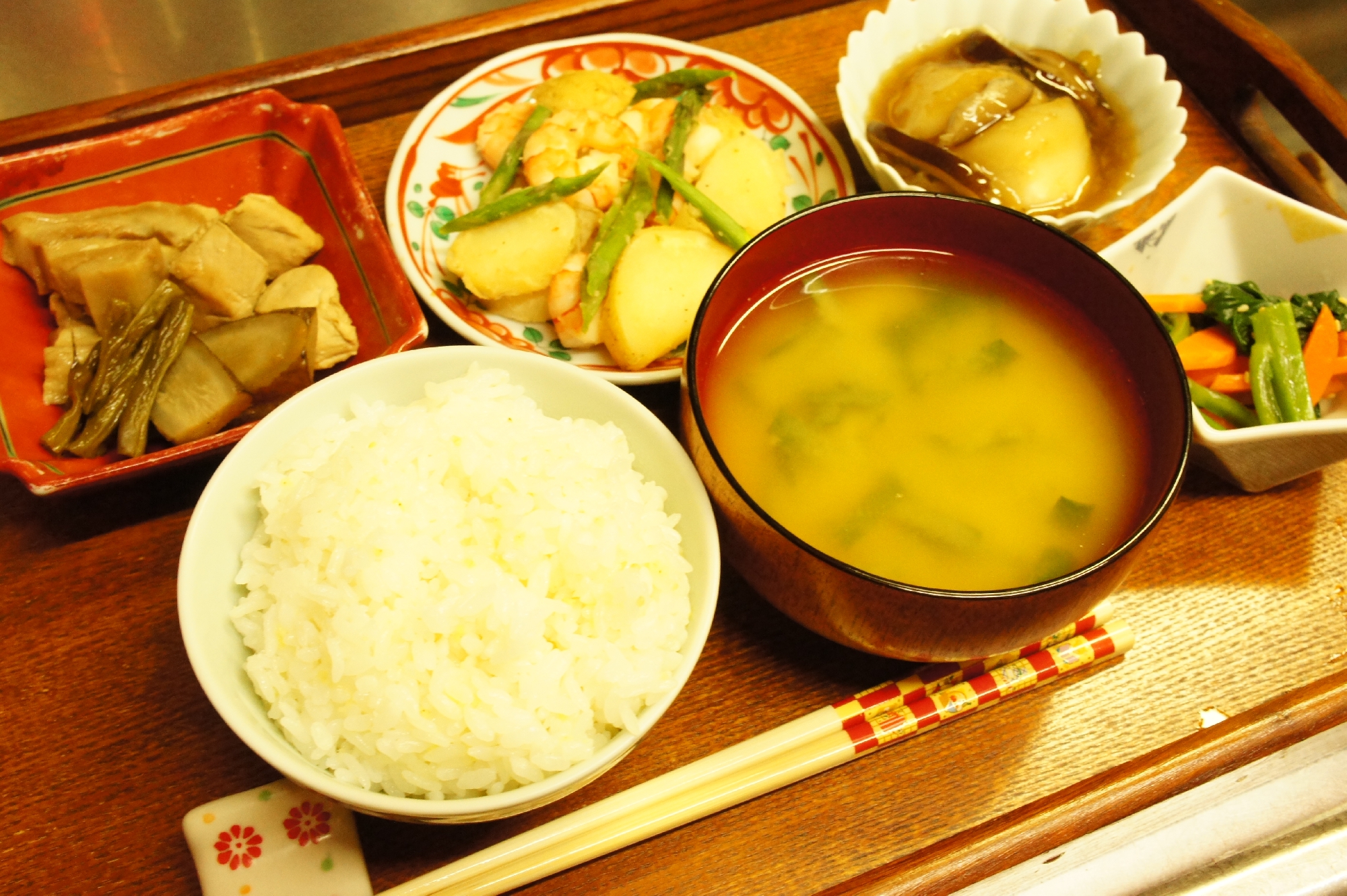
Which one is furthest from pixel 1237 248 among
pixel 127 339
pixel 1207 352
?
pixel 127 339

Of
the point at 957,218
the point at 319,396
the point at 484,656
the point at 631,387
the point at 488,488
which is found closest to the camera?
the point at 484,656

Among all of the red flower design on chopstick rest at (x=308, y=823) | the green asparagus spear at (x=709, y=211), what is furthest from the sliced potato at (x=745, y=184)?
the red flower design on chopstick rest at (x=308, y=823)

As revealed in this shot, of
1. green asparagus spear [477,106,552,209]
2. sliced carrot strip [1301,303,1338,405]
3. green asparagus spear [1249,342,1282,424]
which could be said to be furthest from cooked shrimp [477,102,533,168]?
sliced carrot strip [1301,303,1338,405]

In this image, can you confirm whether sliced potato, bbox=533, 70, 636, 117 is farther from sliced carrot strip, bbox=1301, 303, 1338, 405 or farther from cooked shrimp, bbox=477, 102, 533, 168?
sliced carrot strip, bbox=1301, 303, 1338, 405

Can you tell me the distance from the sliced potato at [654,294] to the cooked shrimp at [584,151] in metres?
0.23

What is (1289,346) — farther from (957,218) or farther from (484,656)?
(484,656)

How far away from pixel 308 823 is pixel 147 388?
2.87 ft

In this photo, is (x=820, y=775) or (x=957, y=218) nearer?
(x=820, y=775)

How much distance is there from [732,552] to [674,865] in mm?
520

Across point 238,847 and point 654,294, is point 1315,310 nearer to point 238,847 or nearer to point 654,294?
point 654,294

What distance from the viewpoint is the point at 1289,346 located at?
1.91 meters

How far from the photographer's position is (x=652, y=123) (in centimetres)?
231

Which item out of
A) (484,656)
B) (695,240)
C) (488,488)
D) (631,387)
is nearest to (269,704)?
(484,656)

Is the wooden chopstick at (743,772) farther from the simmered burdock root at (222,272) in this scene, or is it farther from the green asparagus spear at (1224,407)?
the simmered burdock root at (222,272)
